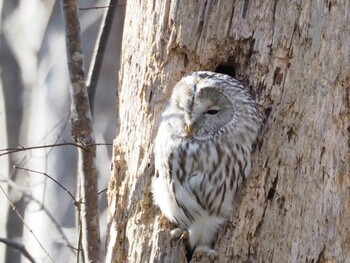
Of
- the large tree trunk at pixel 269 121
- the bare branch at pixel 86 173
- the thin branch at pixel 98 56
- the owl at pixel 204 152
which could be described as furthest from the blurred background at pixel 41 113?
the owl at pixel 204 152

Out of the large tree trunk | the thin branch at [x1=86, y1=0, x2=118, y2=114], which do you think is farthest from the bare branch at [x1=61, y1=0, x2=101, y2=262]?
the thin branch at [x1=86, y1=0, x2=118, y2=114]

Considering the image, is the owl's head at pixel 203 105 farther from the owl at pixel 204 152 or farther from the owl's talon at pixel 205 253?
the owl's talon at pixel 205 253

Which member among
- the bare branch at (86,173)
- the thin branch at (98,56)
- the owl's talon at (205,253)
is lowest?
the owl's talon at (205,253)

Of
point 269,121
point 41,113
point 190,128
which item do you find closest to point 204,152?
point 190,128

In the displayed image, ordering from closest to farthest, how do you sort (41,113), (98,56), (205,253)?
(205,253), (98,56), (41,113)

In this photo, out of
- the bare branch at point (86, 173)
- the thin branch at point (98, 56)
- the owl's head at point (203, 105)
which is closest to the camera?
the owl's head at point (203, 105)

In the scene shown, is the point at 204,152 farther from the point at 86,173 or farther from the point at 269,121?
the point at 86,173

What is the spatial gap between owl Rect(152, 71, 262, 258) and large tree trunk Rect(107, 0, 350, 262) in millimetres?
73

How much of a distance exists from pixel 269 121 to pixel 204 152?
35cm

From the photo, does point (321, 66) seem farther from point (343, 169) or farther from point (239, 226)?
point (239, 226)

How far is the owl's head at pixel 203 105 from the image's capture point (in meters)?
4.38

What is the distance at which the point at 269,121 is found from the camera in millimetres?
4484

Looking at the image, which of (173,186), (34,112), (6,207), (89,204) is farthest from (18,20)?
(173,186)

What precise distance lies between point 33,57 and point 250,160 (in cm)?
516
